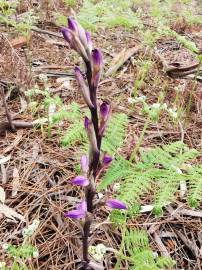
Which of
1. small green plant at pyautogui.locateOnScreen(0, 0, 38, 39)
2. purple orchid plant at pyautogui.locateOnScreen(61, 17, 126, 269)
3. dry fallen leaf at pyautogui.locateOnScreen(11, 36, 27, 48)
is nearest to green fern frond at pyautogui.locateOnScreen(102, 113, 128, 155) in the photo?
purple orchid plant at pyautogui.locateOnScreen(61, 17, 126, 269)

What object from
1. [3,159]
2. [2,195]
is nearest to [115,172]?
[2,195]

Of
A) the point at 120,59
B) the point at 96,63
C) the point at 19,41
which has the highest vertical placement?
the point at 96,63

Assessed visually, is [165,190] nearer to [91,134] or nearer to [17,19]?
[91,134]

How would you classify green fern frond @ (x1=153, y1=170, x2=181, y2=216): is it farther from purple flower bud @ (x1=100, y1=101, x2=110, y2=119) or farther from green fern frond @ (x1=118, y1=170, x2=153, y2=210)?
purple flower bud @ (x1=100, y1=101, x2=110, y2=119)

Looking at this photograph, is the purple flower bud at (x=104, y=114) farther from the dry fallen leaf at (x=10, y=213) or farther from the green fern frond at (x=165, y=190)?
the dry fallen leaf at (x=10, y=213)

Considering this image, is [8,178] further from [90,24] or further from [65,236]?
[90,24]

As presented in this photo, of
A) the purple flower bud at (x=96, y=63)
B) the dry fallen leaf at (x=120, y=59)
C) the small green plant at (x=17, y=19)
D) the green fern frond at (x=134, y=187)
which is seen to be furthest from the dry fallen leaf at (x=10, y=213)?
the dry fallen leaf at (x=120, y=59)

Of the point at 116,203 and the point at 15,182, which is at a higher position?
the point at 116,203
